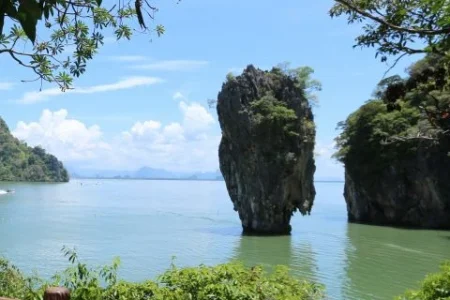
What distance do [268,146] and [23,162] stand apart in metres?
106

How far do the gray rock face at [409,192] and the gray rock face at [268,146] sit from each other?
825 centimetres

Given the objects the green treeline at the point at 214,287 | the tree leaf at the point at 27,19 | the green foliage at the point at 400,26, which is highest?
the green foliage at the point at 400,26

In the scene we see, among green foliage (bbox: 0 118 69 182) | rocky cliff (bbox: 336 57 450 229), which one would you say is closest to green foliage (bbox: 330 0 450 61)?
rocky cliff (bbox: 336 57 450 229)

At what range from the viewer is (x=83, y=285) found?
3574 millimetres

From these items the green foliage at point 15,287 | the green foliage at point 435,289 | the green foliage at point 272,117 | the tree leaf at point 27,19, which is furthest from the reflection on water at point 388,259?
the tree leaf at point 27,19

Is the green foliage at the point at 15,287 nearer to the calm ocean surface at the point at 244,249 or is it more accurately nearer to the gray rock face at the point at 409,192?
the calm ocean surface at the point at 244,249

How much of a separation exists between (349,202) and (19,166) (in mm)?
99078

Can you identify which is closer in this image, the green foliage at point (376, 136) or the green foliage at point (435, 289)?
the green foliage at point (435, 289)

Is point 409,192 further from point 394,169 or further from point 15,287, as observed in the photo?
point 15,287

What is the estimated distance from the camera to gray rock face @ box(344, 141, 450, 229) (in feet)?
115

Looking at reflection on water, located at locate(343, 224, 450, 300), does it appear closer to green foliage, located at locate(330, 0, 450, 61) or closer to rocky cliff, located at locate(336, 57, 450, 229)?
rocky cliff, located at locate(336, 57, 450, 229)

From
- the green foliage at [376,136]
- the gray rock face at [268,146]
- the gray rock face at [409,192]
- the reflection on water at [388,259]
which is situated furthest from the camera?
the green foliage at [376,136]

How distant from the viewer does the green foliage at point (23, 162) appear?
394 feet

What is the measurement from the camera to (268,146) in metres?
30.8
